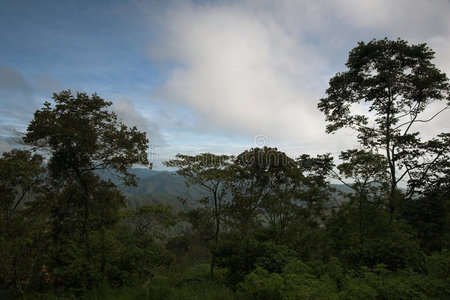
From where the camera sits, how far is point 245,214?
10.6 metres

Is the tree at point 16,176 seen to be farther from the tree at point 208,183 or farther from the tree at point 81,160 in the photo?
the tree at point 208,183

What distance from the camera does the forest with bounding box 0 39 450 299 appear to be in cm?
534

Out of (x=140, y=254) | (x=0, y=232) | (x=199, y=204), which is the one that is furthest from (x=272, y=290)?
(x=0, y=232)

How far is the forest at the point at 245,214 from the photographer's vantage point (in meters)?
5.34

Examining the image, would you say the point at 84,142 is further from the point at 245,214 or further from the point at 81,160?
the point at 245,214

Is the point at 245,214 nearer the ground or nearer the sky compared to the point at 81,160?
nearer the ground

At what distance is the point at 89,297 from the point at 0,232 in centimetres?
407

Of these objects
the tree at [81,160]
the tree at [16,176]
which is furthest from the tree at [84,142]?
the tree at [16,176]

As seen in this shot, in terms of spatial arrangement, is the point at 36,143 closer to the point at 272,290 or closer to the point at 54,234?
the point at 54,234

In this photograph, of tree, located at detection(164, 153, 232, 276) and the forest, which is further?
tree, located at detection(164, 153, 232, 276)

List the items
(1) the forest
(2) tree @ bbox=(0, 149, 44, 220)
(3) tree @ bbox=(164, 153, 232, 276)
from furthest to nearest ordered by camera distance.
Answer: (2) tree @ bbox=(0, 149, 44, 220)
(3) tree @ bbox=(164, 153, 232, 276)
(1) the forest

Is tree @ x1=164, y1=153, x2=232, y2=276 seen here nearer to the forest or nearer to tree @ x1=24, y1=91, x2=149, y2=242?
the forest

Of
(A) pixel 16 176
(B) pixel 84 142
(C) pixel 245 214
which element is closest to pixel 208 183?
(C) pixel 245 214

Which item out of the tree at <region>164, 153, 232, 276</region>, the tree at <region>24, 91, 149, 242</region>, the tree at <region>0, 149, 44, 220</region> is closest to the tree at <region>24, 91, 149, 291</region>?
the tree at <region>24, 91, 149, 242</region>
